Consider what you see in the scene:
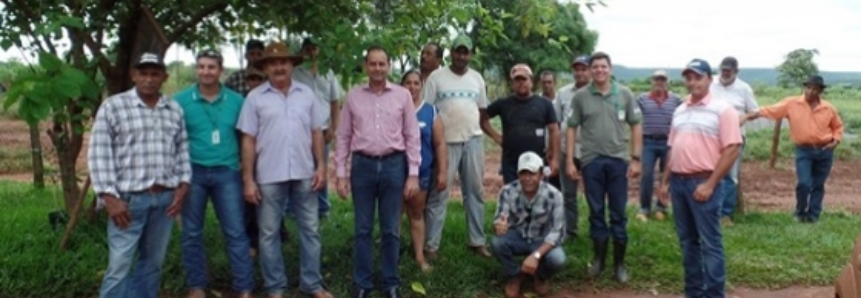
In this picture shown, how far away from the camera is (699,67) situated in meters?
5.37

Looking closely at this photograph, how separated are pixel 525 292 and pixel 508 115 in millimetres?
1384

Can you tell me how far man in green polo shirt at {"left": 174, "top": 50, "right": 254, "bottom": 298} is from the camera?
510 cm

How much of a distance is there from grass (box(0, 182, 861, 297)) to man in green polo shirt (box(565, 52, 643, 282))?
1.36 ft

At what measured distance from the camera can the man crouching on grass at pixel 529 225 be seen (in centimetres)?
590

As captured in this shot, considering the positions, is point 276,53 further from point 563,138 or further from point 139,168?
point 563,138

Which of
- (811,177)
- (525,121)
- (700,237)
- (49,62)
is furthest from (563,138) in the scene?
(49,62)

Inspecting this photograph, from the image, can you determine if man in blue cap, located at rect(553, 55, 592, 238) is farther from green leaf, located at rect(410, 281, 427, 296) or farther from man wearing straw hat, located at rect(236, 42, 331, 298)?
man wearing straw hat, located at rect(236, 42, 331, 298)

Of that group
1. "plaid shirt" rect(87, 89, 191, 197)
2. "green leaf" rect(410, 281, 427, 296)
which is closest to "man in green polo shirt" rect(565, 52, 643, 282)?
"green leaf" rect(410, 281, 427, 296)

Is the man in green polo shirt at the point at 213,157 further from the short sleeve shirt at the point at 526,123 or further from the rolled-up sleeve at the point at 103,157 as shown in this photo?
the short sleeve shirt at the point at 526,123

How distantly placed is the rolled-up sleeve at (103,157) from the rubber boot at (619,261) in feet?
12.2

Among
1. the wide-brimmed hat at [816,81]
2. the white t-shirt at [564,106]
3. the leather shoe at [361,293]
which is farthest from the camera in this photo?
the wide-brimmed hat at [816,81]

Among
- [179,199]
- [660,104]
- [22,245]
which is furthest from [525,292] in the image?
[22,245]

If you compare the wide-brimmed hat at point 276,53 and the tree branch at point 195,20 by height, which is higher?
the tree branch at point 195,20

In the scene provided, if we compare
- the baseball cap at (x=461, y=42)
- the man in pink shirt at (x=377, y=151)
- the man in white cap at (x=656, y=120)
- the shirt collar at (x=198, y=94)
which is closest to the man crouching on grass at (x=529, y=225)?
the man in pink shirt at (x=377, y=151)
